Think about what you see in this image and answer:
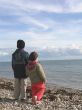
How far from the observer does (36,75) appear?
15.7m

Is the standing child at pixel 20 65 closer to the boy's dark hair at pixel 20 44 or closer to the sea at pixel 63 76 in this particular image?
the boy's dark hair at pixel 20 44

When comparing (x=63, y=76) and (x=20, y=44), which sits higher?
(x=20, y=44)

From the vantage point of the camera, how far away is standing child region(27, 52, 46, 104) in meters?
15.5

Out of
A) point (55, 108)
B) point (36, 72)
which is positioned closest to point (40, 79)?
point (36, 72)

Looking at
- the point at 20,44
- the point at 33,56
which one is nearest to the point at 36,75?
the point at 33,56

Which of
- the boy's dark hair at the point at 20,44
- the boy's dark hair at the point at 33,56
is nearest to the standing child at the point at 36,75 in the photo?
the boy's dark hair at the point at 33,56

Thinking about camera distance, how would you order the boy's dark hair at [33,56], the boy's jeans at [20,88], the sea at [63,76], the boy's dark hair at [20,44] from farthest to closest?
the sea at [63,76] → the boy's jeans at [20,88] → the boy's dark hair at [20,44] → the boy's dark hair at [33,56]

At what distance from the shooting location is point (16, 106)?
598 inches

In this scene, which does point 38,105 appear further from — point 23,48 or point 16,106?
point 23,48

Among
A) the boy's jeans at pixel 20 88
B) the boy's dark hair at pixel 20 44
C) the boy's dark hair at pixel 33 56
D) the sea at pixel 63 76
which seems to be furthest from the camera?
the sea at pixel 63 76

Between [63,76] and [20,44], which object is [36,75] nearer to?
[20,44]

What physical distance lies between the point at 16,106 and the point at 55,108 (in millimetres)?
1530

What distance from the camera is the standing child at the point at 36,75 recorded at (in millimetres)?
15469

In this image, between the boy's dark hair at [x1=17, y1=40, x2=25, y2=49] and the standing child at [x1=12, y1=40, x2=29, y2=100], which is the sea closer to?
the standing child at [x1=12, y1=40, x2=29, y2=100]
